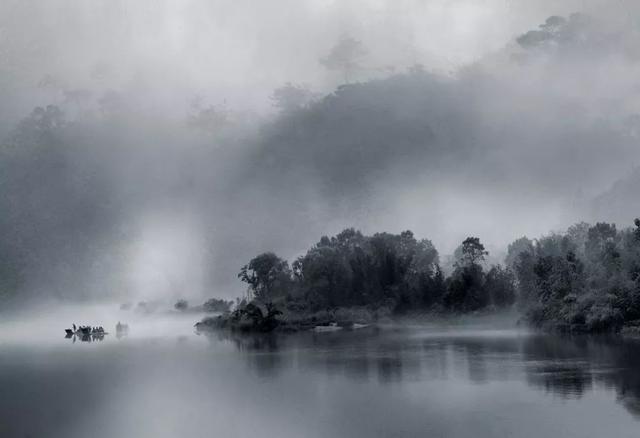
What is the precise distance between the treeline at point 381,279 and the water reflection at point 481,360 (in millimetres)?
41469

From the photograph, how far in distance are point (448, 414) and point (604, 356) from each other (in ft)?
90.5

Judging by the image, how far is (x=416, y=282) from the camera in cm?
14438

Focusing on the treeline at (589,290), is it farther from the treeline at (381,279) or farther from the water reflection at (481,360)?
the treeline at (381,279)

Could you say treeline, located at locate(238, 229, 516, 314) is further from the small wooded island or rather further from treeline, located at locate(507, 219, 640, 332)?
treeline, located at locate(507, 219, 640, 332)

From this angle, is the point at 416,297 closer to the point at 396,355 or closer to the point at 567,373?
the point at 396,355

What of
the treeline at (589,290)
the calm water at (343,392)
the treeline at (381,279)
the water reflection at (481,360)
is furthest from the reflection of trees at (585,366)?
the treeline at (381,279)

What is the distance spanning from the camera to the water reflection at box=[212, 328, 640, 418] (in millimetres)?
49719

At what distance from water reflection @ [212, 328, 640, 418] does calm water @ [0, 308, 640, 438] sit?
127 millimetres

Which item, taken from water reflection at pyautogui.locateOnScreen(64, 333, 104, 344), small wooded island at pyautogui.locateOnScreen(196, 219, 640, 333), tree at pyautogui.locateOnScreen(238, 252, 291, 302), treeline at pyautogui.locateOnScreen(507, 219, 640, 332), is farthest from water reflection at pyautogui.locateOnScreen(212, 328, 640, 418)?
tree at pyautogui.locateOnScreen(238, 252, 291, 302)

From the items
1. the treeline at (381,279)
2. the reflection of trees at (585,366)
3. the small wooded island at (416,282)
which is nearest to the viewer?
the reflection of trees at (585,366)

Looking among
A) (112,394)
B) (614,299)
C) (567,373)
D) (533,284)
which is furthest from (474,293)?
(112,394)

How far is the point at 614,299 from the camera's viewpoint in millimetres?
84625

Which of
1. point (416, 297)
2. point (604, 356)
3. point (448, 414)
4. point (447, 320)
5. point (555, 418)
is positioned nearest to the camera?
point (555, 418)

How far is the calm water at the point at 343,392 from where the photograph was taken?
38.2 meters
